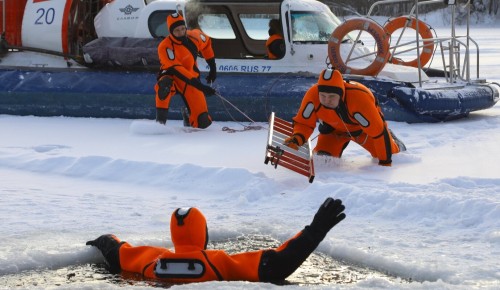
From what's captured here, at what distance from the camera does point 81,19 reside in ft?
35.3

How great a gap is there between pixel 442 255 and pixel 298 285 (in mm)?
918

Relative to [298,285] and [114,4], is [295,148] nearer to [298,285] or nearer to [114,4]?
[298,285]

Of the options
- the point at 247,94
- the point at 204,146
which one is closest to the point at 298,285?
the point at 204,146

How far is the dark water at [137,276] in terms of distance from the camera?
15.0 feet

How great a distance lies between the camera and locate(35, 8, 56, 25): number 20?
1060 centimetres

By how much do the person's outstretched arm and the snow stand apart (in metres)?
0.17

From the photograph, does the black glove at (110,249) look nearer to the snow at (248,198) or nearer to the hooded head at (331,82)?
the snow at (248,198)

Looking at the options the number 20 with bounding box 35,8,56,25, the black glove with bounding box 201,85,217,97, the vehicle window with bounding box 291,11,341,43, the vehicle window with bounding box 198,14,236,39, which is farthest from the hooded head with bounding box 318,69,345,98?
the number 20 with bounding box 35,8,56,25

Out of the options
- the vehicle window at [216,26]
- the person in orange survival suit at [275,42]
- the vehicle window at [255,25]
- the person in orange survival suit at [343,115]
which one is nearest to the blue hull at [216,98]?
the person in orange survival suit at [275,42]

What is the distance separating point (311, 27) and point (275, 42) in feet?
1.35

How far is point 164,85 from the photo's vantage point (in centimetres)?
905

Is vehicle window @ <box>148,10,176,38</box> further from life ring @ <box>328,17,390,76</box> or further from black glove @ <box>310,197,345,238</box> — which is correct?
black glove @ <box>310,197,345,238</box>

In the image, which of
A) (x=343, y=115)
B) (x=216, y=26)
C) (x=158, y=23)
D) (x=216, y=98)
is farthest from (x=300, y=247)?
(x=216, y=26)

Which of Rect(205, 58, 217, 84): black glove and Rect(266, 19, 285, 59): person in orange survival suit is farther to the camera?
Rect(266, 19, 285, 59): person in orange survival suit
